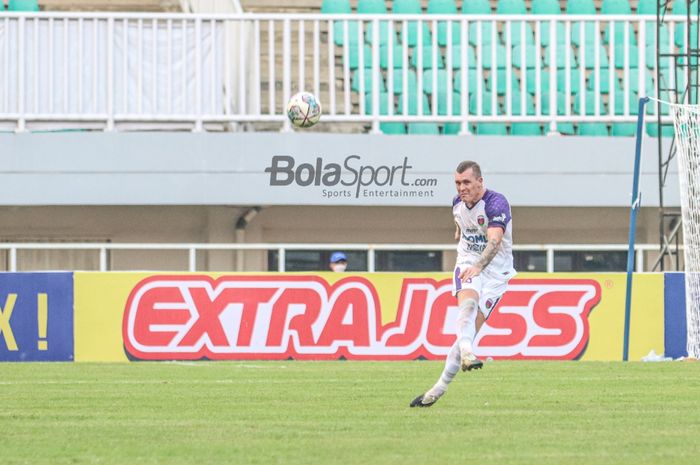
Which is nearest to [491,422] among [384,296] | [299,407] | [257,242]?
[299,407]

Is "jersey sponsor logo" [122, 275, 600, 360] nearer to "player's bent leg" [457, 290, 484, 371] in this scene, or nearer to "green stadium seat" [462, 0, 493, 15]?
"green stadium seat" [462, 0, 493, 15]

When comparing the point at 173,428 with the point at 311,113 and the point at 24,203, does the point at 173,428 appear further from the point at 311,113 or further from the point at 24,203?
the point at 24,203

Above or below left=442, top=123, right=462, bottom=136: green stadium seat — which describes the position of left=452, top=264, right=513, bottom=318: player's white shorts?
below

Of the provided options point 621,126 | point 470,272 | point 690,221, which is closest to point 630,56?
point 621,126

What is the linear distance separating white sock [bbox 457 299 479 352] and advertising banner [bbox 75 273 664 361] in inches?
318

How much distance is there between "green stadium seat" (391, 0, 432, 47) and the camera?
71.7 feet

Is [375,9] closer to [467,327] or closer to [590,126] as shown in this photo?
[590,126]

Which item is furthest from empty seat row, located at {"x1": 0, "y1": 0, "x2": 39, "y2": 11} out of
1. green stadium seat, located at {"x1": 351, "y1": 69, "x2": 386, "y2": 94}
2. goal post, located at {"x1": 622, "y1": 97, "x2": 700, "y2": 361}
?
goal post, located at {"x1": 622, "y1": 97, "x2": 700, "y2": 361}

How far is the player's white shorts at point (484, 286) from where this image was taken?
9.80 metres

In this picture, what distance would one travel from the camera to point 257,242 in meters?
22.7

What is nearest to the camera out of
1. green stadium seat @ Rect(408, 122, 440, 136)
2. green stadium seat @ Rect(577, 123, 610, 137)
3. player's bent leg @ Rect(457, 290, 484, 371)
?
player's bent leg @ Rect(457, 290, 484, 371)

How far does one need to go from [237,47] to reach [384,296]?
209 inches

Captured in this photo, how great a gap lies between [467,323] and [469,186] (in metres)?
0.92

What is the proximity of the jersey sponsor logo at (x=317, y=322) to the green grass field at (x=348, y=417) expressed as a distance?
11.9ft
